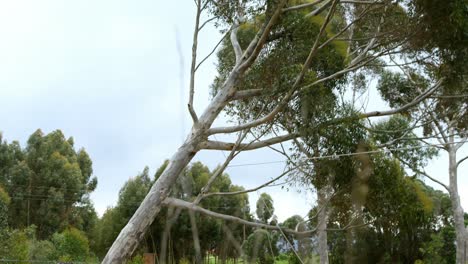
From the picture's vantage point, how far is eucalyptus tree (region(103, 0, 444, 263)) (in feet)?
27.3

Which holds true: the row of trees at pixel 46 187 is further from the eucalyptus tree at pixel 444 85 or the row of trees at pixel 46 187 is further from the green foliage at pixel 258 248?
the eucalyptus tree at pixel 444 85

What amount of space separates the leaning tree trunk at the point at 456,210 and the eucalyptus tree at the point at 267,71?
8311 millimetres

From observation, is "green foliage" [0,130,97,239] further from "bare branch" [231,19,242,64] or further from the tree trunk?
"bare branch" [231,19,242,64]

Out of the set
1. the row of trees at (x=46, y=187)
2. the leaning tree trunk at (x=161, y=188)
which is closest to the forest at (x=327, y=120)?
the leaning tree trunk at (x=161, y=188)

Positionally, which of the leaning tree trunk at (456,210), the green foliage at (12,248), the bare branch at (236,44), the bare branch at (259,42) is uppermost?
the bare branch at (236,44)

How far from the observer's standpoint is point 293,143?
10250 millimetres

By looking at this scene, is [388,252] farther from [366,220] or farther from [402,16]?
[402,16]

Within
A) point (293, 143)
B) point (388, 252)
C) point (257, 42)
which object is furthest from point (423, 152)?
point (257, 42)

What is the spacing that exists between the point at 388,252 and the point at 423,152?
14.9 feet

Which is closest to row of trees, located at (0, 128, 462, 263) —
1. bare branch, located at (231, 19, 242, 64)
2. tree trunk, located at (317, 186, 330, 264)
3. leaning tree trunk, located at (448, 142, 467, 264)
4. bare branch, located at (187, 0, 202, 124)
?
tree trunk, located at (317, 186, 330, 264)

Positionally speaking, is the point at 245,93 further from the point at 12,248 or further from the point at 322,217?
Result: the point at 12,248

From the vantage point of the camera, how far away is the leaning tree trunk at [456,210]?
1717 centimetres

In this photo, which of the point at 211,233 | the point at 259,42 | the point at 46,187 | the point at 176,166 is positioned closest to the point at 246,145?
the point at 176,166

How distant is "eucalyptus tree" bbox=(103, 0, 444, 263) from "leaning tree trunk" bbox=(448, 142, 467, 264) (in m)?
8.31
